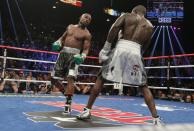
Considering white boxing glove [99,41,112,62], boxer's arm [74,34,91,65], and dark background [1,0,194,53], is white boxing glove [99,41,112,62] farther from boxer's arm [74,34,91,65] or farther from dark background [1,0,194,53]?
dark background [1,0,194,53]

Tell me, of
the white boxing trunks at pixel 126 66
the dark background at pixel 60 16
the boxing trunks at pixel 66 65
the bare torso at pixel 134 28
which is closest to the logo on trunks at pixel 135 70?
the white boxing trunks at pixel 126 66

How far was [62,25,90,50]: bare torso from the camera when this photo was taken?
9.55 ft

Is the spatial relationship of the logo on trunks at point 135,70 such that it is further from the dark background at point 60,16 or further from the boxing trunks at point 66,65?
the dark background at point 60,16

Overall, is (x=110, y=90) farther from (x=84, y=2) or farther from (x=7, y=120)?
(x=84, y=2)

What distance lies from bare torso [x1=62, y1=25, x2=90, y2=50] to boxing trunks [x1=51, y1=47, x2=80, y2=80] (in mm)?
46

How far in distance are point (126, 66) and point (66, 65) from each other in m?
0.85

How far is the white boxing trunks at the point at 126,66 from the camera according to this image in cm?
222

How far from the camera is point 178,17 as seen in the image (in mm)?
13031

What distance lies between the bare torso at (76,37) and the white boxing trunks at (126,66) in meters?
0.72

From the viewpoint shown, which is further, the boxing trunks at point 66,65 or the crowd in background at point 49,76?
the crowd in background at point 49,76

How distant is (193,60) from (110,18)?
6.76 m

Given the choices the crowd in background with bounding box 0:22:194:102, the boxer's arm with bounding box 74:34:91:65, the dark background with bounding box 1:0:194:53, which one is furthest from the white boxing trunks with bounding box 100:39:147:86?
the dark background with bounding box 1:0:194:53

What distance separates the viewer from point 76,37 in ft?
9.55

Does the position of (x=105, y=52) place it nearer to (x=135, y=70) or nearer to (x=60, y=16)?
(x=135, y=70)
